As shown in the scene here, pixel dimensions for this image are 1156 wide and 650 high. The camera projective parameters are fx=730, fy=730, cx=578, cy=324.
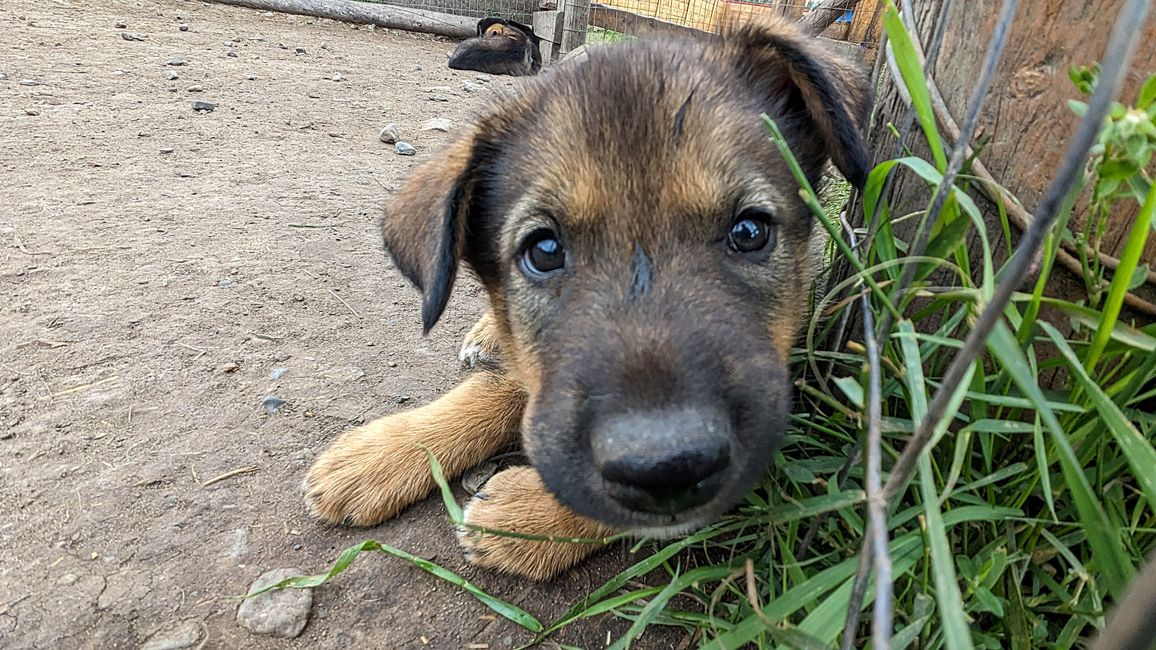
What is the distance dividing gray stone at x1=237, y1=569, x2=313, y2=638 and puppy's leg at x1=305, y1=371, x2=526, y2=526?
35cm

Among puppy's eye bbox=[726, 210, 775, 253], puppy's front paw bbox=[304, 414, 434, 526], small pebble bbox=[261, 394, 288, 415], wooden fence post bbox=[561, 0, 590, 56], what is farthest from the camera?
wooden fence post bbox=[561, 0, 590, 56]

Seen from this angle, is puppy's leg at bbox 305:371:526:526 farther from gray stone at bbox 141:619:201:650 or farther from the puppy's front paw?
gray stone at bbox 141:619:201:650

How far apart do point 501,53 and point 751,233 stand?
935 cm

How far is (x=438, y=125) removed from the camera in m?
7.07

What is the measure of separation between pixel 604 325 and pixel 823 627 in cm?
85

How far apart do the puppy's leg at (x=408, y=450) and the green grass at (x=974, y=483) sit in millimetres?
432

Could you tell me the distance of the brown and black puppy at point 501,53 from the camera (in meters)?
10.4

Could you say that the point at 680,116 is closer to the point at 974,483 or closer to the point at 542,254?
the point at 542,254

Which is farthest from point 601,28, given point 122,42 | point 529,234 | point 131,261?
point 529,234

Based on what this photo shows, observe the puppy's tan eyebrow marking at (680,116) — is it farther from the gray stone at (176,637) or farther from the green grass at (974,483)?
the gray stone at (176,637)

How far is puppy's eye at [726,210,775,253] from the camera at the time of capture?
213 cm

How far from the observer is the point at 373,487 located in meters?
2.48

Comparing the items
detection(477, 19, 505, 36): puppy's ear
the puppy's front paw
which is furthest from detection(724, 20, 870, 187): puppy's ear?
detection(477, 19, 505, 36): puppy's ear

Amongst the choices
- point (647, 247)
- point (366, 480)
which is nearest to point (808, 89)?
point (647, 247)
